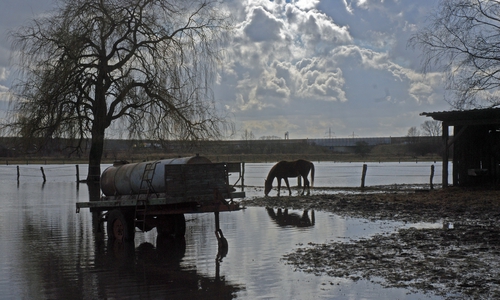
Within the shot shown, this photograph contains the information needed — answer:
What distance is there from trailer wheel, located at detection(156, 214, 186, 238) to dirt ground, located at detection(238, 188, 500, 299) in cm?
314

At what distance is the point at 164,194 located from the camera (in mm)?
11094

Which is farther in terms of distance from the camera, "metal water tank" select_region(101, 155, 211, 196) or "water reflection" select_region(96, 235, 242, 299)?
"metal water tank" select_region(101, 155, 211, 196)

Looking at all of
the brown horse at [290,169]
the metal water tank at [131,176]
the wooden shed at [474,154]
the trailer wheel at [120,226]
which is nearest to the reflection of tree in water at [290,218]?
the metal water tank at [131,176]

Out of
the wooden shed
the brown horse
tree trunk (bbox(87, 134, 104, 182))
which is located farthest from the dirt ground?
tree trunk (bbox(87, 134, 104, 182))

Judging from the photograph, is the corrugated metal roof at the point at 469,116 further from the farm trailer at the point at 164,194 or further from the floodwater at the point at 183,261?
the farm trailer at the point at 164,194

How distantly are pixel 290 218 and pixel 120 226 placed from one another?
5.31 metres

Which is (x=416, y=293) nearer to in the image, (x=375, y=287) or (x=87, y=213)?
(x=375, y=287)

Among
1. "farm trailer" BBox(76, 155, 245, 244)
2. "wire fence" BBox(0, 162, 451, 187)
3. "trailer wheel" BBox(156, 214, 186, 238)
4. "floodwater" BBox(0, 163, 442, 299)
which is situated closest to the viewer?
"floodwater" BBox(0, 163, 442, 299)

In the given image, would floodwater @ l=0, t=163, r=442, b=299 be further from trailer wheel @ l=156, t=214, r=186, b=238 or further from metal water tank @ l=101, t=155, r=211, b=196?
metal water tank @ l=101, t=155, r=211, b=196

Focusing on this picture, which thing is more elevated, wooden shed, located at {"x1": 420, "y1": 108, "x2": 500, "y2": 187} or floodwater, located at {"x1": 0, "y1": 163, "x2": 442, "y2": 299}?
wooden shed, located at {"x1": 420, "y1": 108, "x2": 500, "y2": 187}

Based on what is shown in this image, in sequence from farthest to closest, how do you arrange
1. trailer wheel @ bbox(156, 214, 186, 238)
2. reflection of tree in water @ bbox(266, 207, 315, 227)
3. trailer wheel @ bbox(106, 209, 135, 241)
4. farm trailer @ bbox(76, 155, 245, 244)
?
reflection of tree in water @ bbox(266, 207, 315, 227) < trailer wheel @ bbox(156, 214, 186, 238) < trailer wheel @ bbox(106, 209, 135, 241) < farm trailer @ bbox(76, 155, 245, 244)

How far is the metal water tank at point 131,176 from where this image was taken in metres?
11.4

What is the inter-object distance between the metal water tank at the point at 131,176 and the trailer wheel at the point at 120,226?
48 centimetres

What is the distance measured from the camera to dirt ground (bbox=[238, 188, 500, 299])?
7576 millimetres
